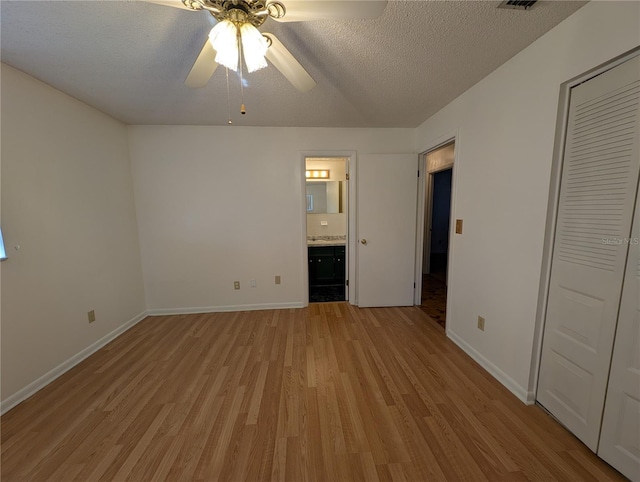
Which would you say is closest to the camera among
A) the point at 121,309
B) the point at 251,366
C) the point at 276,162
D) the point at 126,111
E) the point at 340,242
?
the point at 251,366

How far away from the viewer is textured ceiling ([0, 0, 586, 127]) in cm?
125

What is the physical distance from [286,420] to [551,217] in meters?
2.10

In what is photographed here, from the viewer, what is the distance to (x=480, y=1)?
1.20 m

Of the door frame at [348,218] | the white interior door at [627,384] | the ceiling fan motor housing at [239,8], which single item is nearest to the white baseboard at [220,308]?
the door frame at [348,218]

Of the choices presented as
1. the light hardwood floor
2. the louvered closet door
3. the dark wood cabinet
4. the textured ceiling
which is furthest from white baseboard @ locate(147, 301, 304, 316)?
the louvered closet door

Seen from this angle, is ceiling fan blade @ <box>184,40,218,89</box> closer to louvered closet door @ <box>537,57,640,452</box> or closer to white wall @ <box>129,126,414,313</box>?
white wall @ <box>129,126,414,313</box>

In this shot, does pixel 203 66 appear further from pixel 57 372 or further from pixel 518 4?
pixel 57 372

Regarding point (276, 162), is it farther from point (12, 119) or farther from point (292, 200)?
point (12, 119)

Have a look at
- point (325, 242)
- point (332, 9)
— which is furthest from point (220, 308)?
point (332, 9)

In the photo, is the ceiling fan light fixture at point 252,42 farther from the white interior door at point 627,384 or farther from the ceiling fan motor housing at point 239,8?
the white interior door at point 627,384

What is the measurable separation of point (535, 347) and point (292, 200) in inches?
105

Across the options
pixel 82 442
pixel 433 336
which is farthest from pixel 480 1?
pixel 82 442

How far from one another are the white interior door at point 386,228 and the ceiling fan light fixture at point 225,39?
83.9 inches

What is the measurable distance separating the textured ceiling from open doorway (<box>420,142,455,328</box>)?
99 cm
